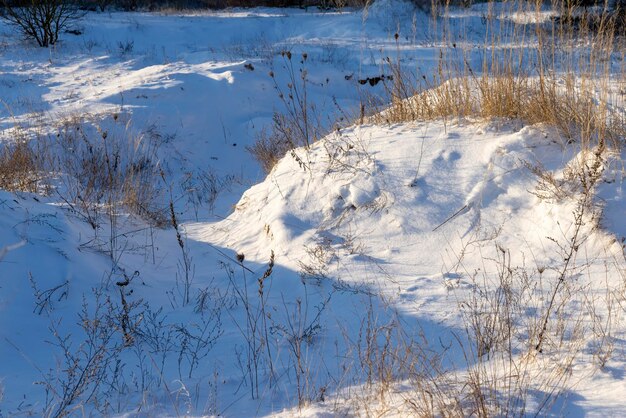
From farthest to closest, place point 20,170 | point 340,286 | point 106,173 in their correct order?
1. point 106,173
2. point 20,170
3. point 340,286

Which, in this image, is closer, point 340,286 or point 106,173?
point 340,286

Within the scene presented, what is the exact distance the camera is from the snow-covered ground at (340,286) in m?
2.59

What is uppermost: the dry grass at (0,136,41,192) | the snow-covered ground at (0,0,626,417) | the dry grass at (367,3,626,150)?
the dry grass at (367,3,626,150)

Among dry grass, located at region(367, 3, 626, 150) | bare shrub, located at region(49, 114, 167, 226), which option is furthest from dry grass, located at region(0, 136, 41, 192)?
dry grass, located at region(367, 3, 626, 150)

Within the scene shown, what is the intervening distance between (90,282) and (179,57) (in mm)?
10822

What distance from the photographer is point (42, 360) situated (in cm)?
297

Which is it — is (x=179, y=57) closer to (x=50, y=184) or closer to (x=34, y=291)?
(x=50, y=184)

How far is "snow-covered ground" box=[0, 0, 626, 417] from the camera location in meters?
2.59

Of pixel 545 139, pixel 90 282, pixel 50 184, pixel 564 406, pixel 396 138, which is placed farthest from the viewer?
pixel 50 184

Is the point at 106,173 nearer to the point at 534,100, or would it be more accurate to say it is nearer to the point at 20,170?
the point at 20,170

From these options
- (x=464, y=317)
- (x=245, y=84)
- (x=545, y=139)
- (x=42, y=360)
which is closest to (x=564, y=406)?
(x=464, y=317)

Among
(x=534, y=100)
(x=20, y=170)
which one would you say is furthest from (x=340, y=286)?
(x=20, y=170)

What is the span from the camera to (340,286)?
3797 millimetres

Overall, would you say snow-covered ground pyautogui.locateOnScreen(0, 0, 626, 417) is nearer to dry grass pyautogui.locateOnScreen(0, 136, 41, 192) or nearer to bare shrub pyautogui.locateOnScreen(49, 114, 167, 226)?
bare shrub pyautogui.locateOnScreen(49, 114, 167, 226)
